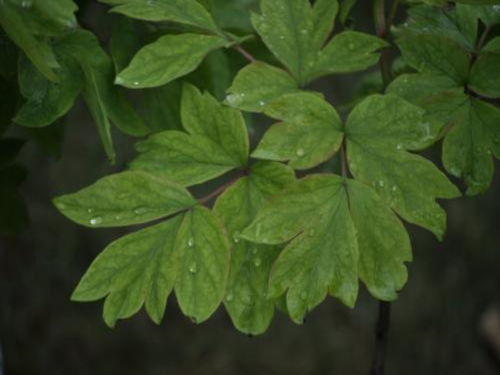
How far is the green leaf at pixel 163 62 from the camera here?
0.97 m

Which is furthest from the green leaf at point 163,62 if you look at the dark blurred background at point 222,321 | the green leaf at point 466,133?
the dark blurred background at point 222,321

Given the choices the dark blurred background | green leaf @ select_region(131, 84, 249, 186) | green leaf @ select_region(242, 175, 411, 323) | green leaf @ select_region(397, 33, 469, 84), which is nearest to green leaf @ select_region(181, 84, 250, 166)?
green leaf @ select_region(131, 84, 249, 186)

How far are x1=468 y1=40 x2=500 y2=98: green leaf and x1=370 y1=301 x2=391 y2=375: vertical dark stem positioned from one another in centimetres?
31

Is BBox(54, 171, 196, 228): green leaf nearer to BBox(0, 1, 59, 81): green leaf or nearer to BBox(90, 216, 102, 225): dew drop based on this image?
BBox(90, 216, 102, 225): dew drop

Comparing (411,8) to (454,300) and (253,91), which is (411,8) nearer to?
(253,91)

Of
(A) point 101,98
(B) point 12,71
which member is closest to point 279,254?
(A) point 101,98

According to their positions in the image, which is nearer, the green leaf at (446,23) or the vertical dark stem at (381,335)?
the green leaf at (446,23)

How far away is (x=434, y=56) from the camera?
990mm

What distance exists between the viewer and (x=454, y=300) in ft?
9.86

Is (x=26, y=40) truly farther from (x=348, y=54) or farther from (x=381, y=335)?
(x=381, y=335)

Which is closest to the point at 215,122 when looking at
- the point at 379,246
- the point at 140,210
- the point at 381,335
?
the point at 140,210

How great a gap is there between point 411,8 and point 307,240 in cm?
33

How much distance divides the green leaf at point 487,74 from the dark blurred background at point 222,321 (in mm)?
1862

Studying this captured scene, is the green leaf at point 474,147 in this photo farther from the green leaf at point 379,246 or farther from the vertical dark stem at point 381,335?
the vertical dark stem at point 381,335
